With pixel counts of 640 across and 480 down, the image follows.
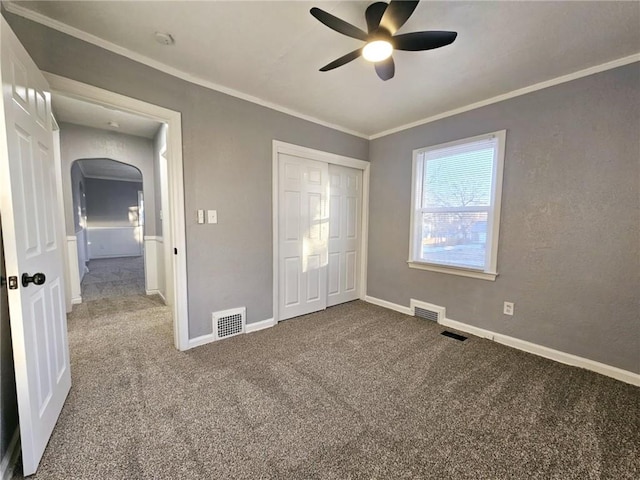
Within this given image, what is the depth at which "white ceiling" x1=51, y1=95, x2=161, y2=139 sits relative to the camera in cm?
305

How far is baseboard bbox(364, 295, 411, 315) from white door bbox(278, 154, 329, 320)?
→ 759 millimetres

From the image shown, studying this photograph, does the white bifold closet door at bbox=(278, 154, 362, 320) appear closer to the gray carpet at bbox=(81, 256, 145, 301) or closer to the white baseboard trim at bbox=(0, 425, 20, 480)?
the white baseboard trim at bbox=(0, 425, 20, 480)

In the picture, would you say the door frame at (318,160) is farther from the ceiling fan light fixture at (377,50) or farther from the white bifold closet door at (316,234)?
the ceiling fan light fixture at (377,50)

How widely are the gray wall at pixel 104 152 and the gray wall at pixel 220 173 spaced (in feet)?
7.55

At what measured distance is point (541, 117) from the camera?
2.37 meters

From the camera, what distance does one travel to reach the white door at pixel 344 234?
144 inches

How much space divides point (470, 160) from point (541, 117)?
2.16 feet

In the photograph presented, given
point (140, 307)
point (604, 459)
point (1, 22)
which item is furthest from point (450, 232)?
point (140, 307)

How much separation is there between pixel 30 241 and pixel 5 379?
0.69 meters

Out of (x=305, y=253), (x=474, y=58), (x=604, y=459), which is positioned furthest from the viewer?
(x=305, y=253)

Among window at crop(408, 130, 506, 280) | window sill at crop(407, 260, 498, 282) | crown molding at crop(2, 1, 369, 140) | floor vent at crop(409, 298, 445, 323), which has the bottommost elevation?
floor vent at crop(409, 298, 445, 323)

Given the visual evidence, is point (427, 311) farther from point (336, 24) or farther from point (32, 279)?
point (32, 279)

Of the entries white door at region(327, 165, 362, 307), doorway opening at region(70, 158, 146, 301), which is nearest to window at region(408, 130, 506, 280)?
white door at region(327, 165, 362, 307)

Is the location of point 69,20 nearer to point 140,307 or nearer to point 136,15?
point 136,15
